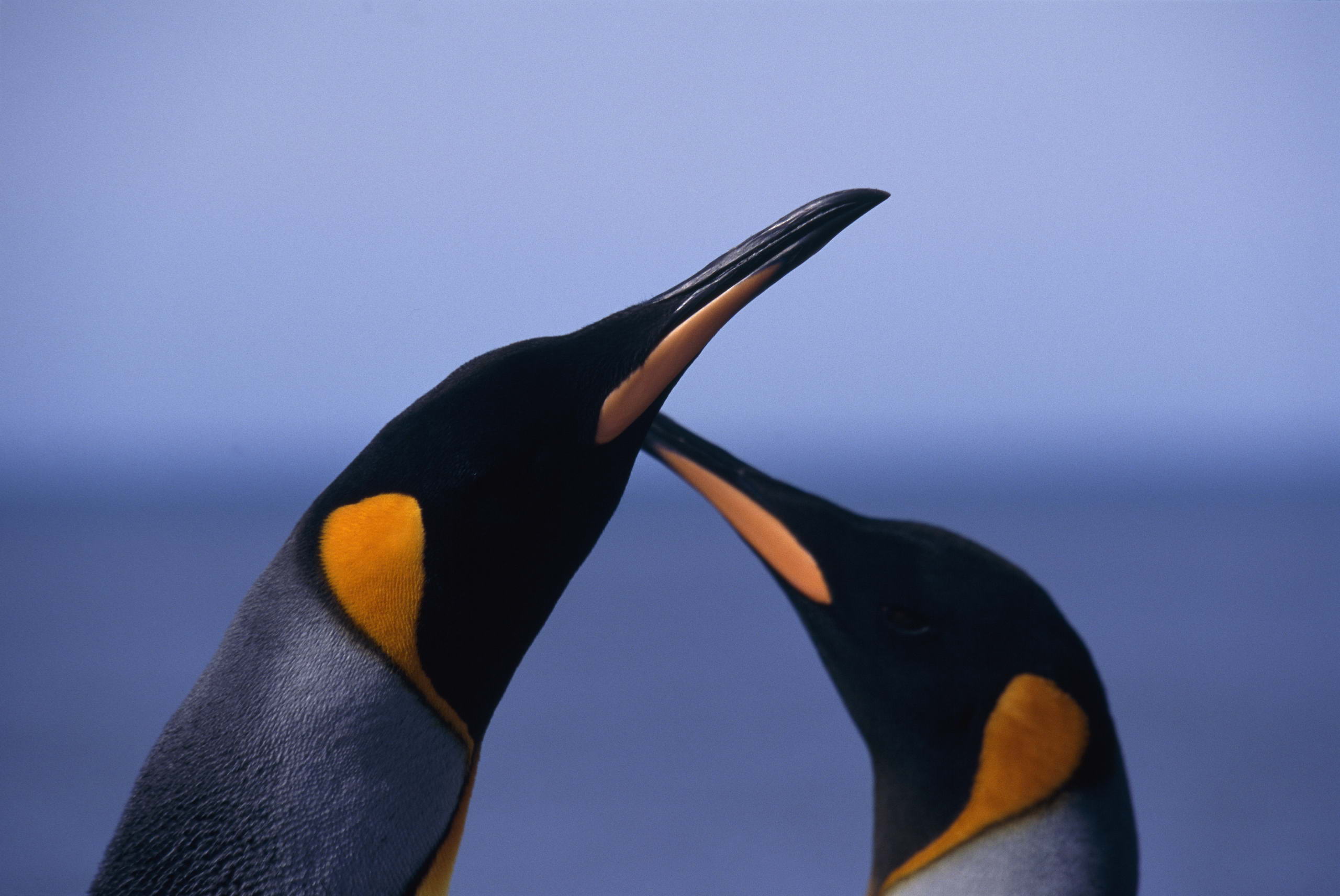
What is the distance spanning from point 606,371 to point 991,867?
89cm

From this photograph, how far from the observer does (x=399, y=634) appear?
3.77 ft

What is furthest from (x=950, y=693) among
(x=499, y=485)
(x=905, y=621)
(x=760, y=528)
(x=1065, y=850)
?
(x=499, y=485)

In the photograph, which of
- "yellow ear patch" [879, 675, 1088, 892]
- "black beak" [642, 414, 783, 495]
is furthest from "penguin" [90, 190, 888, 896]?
"yellow ear patch" [879, 675, 1088, 892]

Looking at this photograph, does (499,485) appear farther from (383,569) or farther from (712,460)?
(712,460)

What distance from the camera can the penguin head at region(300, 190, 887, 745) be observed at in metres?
1.16

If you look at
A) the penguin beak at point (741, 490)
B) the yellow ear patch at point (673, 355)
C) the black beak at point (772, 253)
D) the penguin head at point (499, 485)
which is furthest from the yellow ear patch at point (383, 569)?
the penguin beak at point (741, 490)

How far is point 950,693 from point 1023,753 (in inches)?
5.4

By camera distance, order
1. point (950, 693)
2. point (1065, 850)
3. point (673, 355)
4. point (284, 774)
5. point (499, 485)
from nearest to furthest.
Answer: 1. point (284, 774)
2. point (499, 485)
3. point (673, 355)
4. point (1065, 850)
5. point (950, 693)

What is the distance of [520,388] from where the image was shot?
1225 mm

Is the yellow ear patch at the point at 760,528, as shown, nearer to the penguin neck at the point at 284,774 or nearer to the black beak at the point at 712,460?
the black beak at the point at 712,460

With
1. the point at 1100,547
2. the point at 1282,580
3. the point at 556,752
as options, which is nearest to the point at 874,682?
the point at 556,752

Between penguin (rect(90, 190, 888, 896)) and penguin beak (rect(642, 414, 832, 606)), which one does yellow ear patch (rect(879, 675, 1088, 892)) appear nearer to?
penguin beak (rect(642, 414, 832, 606))

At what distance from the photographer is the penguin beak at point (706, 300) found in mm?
1299

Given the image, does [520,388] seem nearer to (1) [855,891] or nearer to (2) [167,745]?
(2) [167,745]
